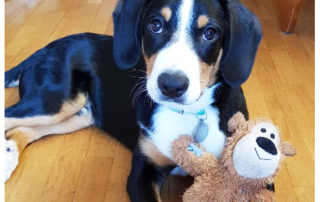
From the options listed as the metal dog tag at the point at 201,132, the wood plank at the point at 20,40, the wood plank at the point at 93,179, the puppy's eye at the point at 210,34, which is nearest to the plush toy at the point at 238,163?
the metal dog tag at the point at 201,132

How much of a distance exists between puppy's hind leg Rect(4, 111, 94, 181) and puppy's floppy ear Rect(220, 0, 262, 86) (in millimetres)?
1007

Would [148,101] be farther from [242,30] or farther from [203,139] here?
[242,30]

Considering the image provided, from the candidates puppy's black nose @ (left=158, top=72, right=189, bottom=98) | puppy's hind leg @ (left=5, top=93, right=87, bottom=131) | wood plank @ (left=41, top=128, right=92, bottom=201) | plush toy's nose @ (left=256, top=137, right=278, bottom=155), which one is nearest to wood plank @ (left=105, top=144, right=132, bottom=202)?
wood plank @ (left=41, top=128, right=92, bottom=201)

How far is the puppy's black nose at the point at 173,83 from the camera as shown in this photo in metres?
1.35

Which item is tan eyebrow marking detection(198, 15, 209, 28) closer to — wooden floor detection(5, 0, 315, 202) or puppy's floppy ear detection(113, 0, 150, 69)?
puppy's floppy ear detection(113, 0, 150, 69)

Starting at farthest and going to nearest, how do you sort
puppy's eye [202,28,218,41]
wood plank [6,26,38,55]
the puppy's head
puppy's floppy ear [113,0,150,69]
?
wood plank [6,26,38,55] → puppy's floppy ear [113,0,150,69] → puppy's eye [202,28,218,41] → the puppy's head

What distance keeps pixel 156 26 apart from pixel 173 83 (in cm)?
29

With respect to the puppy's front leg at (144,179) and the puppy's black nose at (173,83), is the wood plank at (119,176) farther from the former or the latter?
the puppy's black nose at (173,83)

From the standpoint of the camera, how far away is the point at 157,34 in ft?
4.98

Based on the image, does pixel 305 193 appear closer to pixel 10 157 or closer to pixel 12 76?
pixel 10 157

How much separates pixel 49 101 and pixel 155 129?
69 centimetres

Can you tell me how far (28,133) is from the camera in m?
2.15

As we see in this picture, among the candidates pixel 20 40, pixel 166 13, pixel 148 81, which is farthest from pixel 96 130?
pixel 20 40

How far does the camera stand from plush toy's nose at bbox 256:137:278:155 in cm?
128
